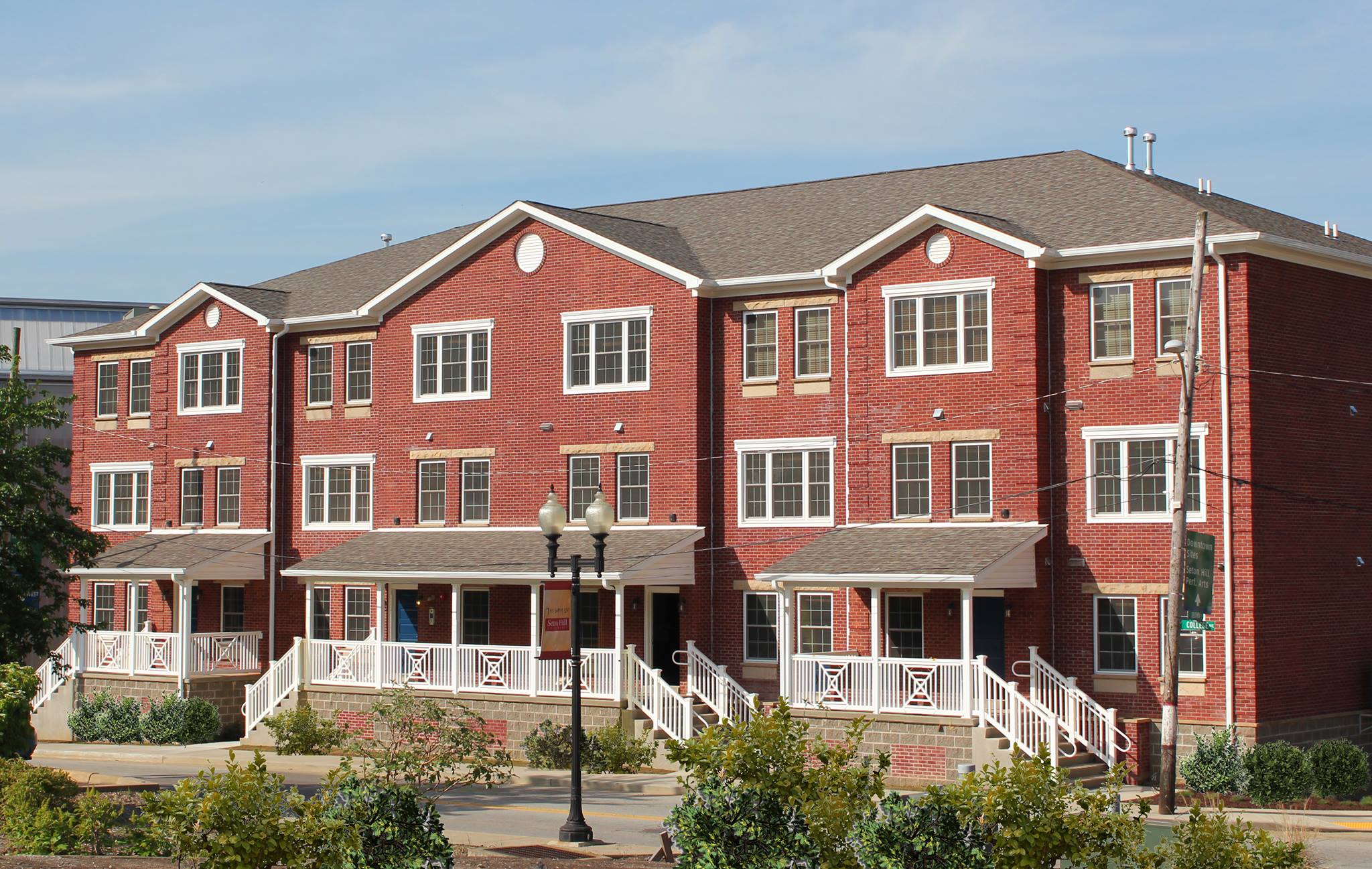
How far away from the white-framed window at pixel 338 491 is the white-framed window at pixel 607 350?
6.11 meters

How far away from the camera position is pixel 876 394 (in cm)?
3219

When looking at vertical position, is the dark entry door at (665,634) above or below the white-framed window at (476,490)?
below

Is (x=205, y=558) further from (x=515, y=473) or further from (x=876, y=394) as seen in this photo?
(x=876, y=394)

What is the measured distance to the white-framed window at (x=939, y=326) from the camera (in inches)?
1222

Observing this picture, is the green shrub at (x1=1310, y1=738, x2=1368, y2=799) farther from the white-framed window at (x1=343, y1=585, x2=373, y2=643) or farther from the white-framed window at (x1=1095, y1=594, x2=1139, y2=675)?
the white-framed window at (x1=343, y1=585, x2=373, y2=643)

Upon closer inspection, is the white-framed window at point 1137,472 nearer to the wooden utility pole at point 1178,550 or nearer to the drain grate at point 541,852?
the wooden utility pole at point 1178,550

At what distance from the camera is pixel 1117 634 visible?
2992 centimetres

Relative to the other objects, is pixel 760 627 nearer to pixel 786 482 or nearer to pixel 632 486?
pixel 786 482

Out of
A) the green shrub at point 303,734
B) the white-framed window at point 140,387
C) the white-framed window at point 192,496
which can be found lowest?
the green shrub at point 303,734

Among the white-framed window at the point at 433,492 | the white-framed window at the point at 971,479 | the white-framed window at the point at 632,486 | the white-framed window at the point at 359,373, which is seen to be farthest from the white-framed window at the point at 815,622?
the white-framed window at the point at 359,373

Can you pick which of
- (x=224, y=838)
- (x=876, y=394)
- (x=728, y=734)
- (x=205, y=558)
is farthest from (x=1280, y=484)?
(x=205, y=558)

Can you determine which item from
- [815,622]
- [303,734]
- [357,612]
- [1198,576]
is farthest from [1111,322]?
[357,612]

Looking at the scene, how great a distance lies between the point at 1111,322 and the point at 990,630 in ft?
20.6

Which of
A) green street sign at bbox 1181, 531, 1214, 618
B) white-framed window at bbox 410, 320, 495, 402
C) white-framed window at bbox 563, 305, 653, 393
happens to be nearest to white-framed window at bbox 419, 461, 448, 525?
white-framed window at bbox 410, 320, 495, 402
